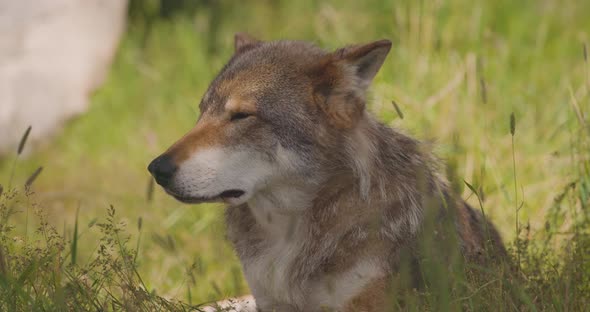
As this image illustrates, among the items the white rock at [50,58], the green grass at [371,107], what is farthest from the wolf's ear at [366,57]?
the white rock at [50,58]

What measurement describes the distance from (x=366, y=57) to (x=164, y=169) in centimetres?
94

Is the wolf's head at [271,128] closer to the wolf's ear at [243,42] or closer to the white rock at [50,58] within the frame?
the wolf's ear at [243,42]

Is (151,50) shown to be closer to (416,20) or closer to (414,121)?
(416,20)

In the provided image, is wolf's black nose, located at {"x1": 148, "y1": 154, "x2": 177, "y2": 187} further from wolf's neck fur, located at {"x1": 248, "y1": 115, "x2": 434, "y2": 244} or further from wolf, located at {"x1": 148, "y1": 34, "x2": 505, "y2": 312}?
wolf's neck fur, located at {"x1": 248, "y1": 115, "x2": 434, "y2": 244}

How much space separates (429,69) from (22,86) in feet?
Answer: 12.6

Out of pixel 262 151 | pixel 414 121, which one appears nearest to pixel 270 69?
pixel 262 151

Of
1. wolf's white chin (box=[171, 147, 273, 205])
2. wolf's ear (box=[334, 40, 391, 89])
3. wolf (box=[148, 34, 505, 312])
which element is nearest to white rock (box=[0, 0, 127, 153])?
wolf (box=[148, 34, 505, 312])

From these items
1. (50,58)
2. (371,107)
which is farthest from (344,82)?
(50,58)

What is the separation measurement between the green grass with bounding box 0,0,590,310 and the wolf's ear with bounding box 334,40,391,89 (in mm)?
1128

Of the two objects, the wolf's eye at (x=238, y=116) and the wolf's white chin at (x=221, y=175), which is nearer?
the wolf's white chin at (x=221, y=175)

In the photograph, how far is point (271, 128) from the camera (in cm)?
361

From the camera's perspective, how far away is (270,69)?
3758mm

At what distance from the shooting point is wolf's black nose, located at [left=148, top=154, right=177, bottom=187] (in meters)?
3.39

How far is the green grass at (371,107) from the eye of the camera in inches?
210
